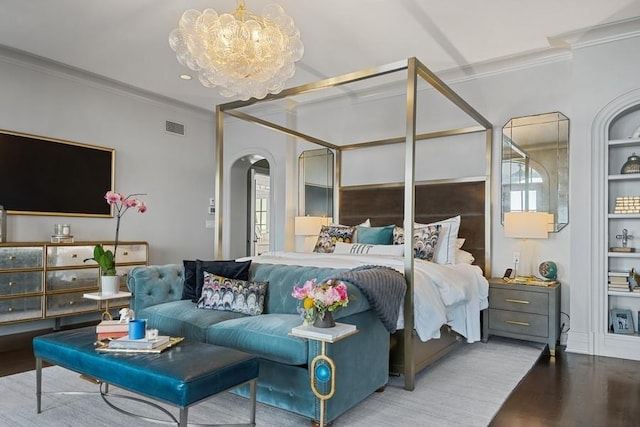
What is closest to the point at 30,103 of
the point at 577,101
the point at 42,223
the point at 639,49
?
the point at 42,223

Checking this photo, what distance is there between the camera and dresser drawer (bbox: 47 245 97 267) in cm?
454

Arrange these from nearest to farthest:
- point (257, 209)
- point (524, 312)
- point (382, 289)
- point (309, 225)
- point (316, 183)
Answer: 1. point (382, 289)
2. point (524, 312)
3. point (309, 225)
4. point (316, 183)
5. point (257, 209)

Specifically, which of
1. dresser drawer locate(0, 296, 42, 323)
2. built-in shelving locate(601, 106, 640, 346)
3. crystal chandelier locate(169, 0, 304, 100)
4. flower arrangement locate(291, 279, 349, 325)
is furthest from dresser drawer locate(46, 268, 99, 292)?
built-in shelving locate(601, 106, 640, 346)

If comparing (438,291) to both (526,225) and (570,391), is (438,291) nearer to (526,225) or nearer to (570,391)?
(570,391)

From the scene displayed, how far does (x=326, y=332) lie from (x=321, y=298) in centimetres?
18

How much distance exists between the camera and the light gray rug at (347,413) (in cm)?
247

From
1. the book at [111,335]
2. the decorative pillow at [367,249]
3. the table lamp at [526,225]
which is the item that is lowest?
the book at [111,335]

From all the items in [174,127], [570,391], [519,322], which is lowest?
[570,391]

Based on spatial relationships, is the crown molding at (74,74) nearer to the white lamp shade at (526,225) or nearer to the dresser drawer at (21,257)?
the dresser drawer at (21,257)

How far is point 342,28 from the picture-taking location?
12.6 feet

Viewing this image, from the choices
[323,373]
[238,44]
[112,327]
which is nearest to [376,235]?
[238,44]

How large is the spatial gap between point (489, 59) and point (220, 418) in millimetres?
4140

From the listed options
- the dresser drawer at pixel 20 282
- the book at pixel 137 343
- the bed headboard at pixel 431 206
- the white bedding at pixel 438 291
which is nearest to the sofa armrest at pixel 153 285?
the white bedding at pixel 438 291

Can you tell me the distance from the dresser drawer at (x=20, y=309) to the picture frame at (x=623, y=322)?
5.49 m
